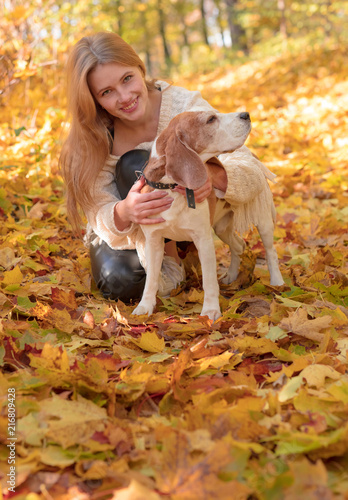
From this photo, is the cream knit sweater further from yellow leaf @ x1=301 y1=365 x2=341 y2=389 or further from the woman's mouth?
yellow leaf @ x1=301 y1=365 x2=341 y2=389

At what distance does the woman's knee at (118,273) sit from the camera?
306cm

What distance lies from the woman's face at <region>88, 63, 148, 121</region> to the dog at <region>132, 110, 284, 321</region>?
570 millimetres

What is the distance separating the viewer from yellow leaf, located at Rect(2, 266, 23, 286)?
2.51 m

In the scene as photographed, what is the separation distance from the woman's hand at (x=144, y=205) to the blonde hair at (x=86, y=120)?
467 millimetres

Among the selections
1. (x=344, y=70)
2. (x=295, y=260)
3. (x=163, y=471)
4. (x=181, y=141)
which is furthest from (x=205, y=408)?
(x=344, y=70)

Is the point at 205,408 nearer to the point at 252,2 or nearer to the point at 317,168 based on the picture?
the point at 317,168

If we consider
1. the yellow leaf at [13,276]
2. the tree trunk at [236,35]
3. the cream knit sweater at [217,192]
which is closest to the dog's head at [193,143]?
the cream knit sweater at [217,192]

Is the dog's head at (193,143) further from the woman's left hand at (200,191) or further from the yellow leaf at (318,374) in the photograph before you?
the yellow leaf at (318,374)

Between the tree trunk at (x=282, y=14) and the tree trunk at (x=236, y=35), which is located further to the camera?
the tree trunk at (x=236, y=35)

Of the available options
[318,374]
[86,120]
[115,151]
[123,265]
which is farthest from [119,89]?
[318,374]

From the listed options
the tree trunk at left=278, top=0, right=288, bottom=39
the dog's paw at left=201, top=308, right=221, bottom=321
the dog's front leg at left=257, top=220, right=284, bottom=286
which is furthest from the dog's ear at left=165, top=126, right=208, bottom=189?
the tree trunk at left=278, top=0, right=288, bottom=39

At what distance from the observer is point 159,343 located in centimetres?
210

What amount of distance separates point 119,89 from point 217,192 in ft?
2.83

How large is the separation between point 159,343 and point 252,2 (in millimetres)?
13914
